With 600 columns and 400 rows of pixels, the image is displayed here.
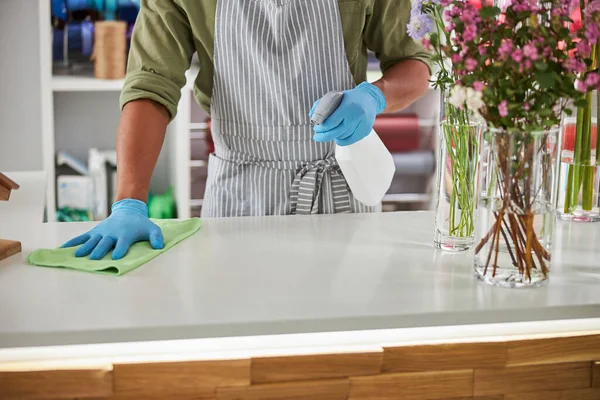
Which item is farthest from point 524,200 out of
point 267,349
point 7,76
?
point 7,76

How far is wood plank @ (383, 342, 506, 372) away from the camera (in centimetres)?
121

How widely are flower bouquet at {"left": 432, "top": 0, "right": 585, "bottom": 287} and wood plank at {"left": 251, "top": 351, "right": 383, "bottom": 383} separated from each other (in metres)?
0.26

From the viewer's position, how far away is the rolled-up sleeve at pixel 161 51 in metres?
1.90

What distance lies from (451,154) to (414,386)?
1.31 ft

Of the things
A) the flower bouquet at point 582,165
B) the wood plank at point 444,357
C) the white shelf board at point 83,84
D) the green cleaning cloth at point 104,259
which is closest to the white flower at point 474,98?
the wood plank at point 444,357

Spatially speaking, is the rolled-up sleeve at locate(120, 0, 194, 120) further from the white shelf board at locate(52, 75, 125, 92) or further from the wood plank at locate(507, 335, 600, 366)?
the white shelf board at locate(52, 75, 125, 92)

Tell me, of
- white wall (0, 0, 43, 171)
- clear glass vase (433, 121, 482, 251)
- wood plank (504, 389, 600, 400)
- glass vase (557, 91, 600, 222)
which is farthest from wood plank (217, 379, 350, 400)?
white wall (0, 0, 43, 171)

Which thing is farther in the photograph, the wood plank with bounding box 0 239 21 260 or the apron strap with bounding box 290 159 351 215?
the apron strap with bounding box 290 159 351 215

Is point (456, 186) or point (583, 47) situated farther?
point (456, 186)

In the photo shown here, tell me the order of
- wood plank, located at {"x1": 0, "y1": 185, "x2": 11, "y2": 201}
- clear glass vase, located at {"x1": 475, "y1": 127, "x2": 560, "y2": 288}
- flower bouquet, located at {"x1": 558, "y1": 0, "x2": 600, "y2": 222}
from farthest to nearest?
flower bouquet, located at {"x1": 558, "y1": 0, "x2": 600, "y2": 222} → wood plank, located at {"x1": 0, "y1": 185, "x2": 11, "y2": 201} → clear glass vase, located at {"x1": 475, "y1": 127, "x2": 560, "y2": 288}

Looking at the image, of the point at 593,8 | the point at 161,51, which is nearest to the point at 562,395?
the point at 593,8

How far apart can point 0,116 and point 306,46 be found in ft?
6.51

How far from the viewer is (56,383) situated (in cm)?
113

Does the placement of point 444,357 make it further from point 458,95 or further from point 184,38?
point 184,38
